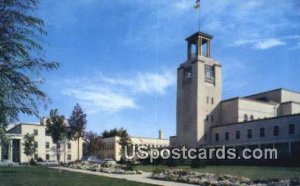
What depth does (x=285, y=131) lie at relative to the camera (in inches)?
2215

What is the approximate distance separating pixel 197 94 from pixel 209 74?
529 centimetres

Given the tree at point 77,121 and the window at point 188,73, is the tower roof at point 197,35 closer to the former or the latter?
the window at point 188,73

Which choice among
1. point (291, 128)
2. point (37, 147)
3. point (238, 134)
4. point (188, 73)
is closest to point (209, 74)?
point (188, 73)

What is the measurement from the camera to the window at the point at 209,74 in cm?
7562

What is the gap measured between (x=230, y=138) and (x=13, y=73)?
59256mm

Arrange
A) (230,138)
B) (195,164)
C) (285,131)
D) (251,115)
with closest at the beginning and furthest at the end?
(195,164), (285,131), (230,138), (251,115)

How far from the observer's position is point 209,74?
7625 centimetres

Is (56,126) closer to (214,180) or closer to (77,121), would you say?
(77,121)

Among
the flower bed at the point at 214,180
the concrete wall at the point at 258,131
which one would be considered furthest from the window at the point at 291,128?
the flower bed at the point at 214,180

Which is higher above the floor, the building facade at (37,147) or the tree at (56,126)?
the tree at (56,126)

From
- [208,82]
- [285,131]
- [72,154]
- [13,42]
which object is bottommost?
[72,154]

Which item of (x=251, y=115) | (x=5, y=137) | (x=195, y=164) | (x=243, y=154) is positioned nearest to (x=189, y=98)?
(x=251, y=115)

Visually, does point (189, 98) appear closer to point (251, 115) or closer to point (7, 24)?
point (251, 115)

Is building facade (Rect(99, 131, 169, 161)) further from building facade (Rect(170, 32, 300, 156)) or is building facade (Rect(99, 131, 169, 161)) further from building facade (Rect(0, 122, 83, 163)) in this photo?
building facade (Rect(170, 32, 300, 156))
